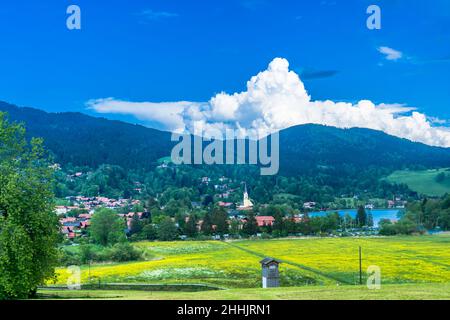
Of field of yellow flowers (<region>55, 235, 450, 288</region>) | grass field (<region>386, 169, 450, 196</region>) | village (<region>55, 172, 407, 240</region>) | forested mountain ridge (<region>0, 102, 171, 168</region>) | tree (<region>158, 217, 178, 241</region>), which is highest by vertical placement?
forested mountain ridge (<region>0, 102, 171, 168</region>)

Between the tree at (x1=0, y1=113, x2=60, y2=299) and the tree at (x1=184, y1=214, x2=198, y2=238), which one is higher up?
the tree at (x1=0, y1=113, x2=60, y2=299)

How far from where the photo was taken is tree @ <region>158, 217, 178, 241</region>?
85.0m

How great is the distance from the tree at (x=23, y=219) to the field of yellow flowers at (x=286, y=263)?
54.7ft

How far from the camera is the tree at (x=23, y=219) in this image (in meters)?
23.6

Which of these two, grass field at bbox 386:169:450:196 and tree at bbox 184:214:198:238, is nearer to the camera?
tree at bbox 184:214:198:238

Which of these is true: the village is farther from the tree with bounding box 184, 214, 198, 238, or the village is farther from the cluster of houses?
the tree with bounding box 184, 214, 198, 238

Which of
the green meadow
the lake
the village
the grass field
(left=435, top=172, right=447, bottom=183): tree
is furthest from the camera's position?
(left=435, top=172, right=447, bottom=183): tree

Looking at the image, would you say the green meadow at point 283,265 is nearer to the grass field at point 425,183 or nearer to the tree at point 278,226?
the tree at point 278,226

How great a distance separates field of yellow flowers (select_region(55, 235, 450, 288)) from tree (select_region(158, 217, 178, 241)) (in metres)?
8.52

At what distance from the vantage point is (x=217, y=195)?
166 meters

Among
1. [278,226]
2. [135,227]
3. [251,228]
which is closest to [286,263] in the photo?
[278,226]

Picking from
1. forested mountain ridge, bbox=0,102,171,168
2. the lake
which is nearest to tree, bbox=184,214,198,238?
the lake

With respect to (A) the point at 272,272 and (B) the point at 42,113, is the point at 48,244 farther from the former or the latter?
(B) the point at 42,113

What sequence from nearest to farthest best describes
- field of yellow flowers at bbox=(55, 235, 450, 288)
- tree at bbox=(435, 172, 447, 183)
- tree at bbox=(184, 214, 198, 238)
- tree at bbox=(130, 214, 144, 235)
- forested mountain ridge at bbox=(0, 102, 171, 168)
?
field of yellow flowers at bbox=(55, 235, 450, 288)
tree at bbox=(184, 214, 198, 238)
tree at bbox=(130, 214, 144, 235)
forested mountain ridge at bbox=(0, 102, 171, 168)
tree at bbox=(435, 172, 447, 183)
